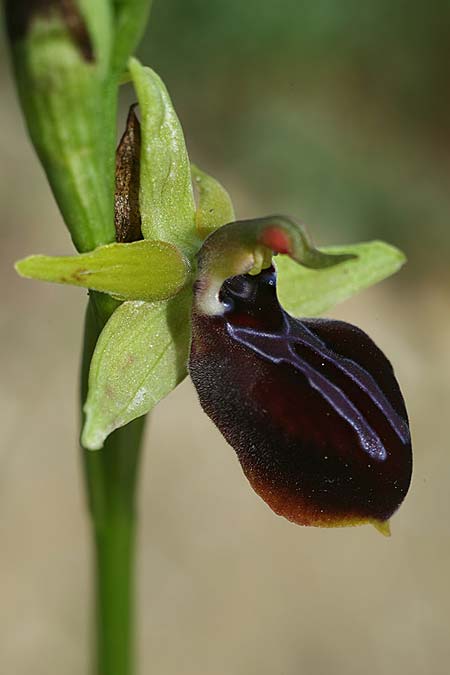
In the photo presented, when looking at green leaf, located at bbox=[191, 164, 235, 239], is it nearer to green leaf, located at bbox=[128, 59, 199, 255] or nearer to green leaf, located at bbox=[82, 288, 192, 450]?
green leaf, located at bbox=[128, 59, 199, 255]

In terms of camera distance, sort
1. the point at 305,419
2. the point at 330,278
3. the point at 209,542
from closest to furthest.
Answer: the point at 305,419, the point at 330,278, the point at 209,542

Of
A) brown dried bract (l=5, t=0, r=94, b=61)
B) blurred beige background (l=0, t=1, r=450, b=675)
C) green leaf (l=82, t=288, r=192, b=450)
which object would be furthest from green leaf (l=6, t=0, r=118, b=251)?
blurred beige background (l=0, t=1, r=450, b=675)

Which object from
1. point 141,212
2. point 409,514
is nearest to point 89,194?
point 141,212

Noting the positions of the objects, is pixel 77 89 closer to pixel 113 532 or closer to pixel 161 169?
pixel 161 169

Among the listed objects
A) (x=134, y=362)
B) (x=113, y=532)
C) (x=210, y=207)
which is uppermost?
(x=210, y=207)

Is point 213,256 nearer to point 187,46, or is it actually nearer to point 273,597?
point 273,597

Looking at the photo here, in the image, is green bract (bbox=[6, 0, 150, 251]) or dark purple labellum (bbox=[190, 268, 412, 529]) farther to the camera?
dark purple labellum (bbox=[190, 268, 412, 529])

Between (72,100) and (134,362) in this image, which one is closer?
(72,100)

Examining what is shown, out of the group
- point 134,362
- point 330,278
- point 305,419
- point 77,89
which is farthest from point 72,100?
point 330,278
